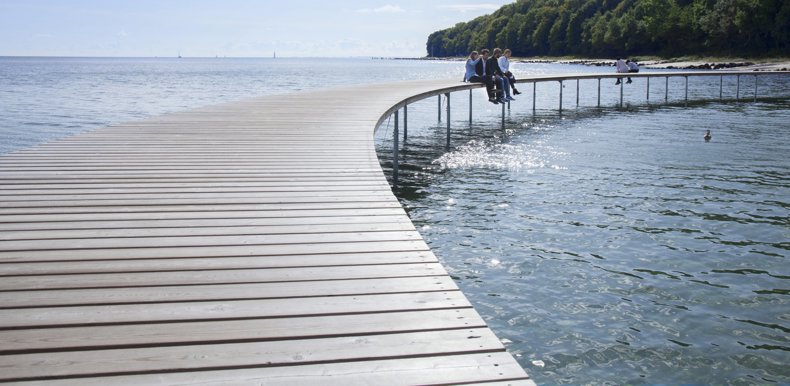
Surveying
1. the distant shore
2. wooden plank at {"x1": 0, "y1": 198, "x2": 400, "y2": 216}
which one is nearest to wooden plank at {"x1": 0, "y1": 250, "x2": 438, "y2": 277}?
wooden plank at {"x1": 0, "y1": 198, "x2": 400, "y2": 216}

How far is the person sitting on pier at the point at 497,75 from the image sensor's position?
20000 mm

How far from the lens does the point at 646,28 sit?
91125 millimetres

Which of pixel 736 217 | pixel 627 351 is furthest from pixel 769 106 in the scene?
pixel 627 351

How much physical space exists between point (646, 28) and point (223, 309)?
96.7 m

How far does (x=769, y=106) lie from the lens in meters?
29.1

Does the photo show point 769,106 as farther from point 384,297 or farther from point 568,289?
point 384,297

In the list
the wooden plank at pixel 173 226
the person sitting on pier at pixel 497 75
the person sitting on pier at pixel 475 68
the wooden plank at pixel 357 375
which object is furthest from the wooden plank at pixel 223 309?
the person sitting on pier at pixel 475 68

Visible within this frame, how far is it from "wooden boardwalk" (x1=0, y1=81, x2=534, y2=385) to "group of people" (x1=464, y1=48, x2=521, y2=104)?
44.9 feet

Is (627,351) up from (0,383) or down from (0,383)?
down

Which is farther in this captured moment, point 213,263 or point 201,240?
point 201,240

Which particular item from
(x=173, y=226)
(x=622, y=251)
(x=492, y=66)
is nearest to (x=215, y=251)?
(x=173, y=226)

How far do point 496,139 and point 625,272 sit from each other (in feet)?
41.9

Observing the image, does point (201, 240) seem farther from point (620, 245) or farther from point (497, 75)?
point (497, 75)

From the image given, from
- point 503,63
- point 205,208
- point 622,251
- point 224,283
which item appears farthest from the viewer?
point 503,63
